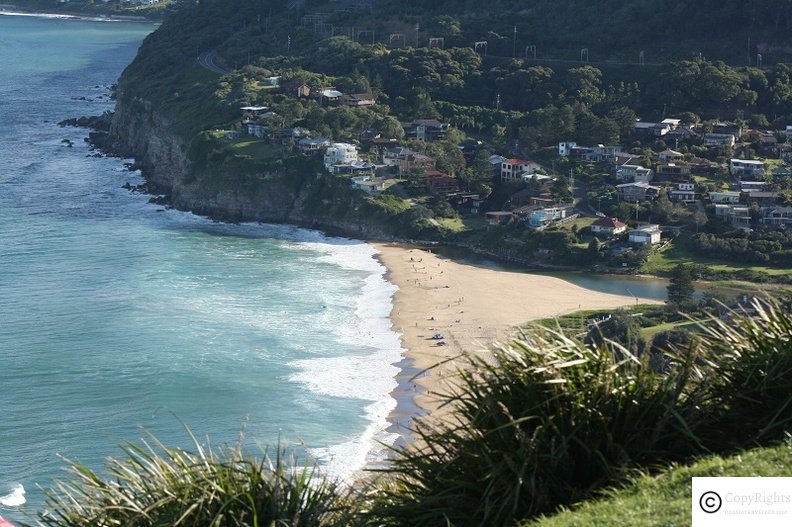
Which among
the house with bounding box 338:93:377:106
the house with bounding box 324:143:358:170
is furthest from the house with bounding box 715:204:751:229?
the house with bounding box 338:93:377:106

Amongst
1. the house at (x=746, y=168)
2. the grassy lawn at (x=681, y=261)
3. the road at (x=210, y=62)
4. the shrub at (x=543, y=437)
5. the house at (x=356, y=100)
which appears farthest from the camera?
the road at (x=210, y=62)

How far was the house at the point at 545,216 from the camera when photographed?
4584cm

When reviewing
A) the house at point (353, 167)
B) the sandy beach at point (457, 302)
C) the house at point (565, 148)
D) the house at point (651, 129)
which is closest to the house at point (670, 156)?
the house at point (651, 129)

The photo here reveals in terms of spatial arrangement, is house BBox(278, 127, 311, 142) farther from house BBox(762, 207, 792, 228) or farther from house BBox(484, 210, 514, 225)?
house BBox(762, 207, 792, 228)

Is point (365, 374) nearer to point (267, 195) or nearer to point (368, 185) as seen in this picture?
point (368, 185)

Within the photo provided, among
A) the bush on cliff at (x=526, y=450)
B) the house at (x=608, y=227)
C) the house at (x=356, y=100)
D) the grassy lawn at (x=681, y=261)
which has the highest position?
the bush on cliff at (x=526, y=450)

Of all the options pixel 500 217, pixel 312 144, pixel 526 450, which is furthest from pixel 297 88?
pixel 526 450

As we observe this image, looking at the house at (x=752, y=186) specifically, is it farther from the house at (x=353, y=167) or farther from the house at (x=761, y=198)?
the house at (x=353, y=167)

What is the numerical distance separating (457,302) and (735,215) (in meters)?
12.8

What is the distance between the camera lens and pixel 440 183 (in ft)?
168

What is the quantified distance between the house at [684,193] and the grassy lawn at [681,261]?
4.05 metres

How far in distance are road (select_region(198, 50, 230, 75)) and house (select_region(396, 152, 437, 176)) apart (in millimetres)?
21158

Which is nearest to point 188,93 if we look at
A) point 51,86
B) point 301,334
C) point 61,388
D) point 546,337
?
point 51,86

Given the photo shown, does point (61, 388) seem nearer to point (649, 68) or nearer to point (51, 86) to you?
point (649, 68)
